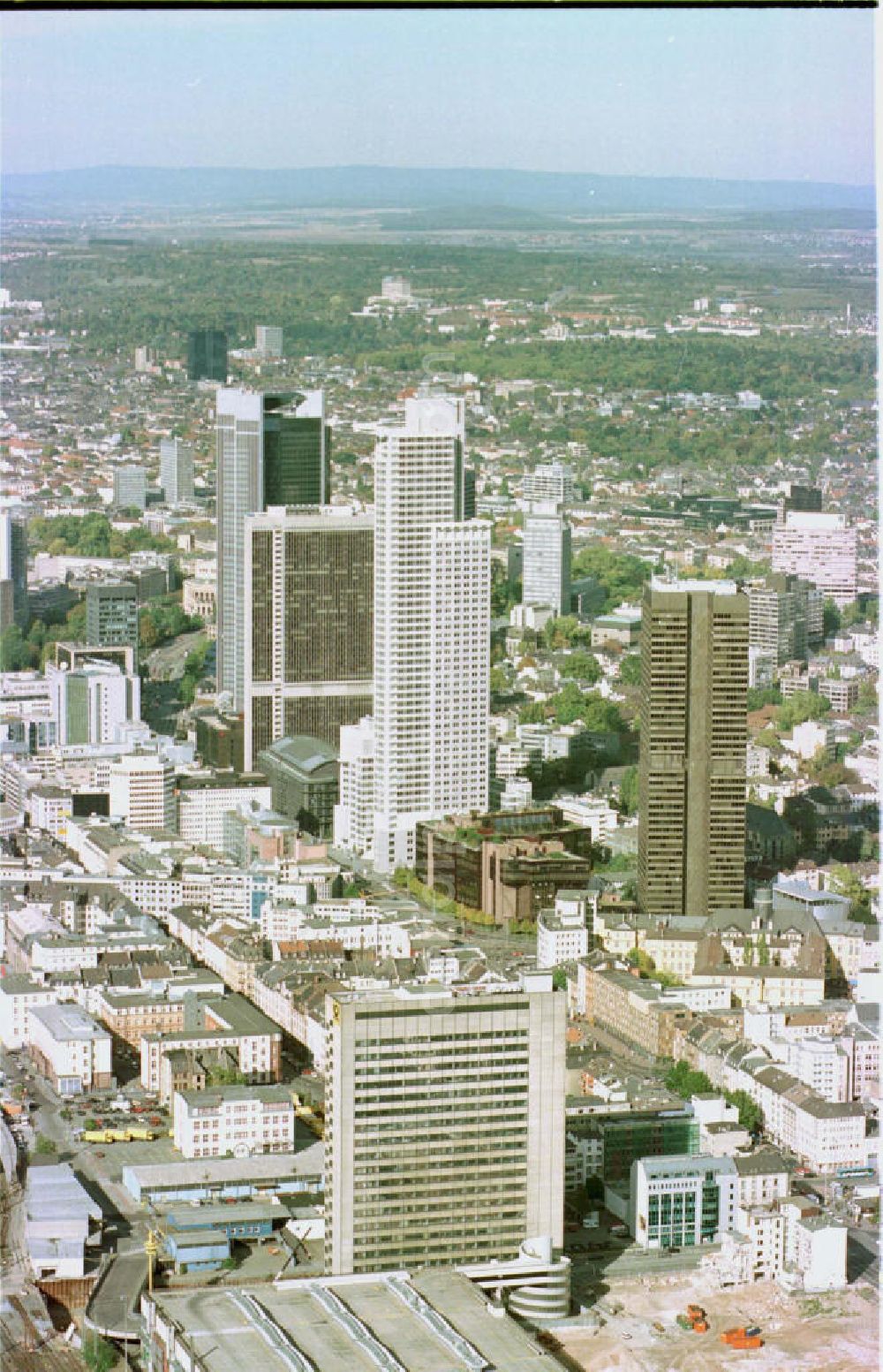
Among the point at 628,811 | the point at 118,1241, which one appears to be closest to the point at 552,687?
the point at 628,811

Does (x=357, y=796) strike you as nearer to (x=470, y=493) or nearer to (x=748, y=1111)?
(x=470, y=493)

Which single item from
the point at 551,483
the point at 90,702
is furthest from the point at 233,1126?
the point at 551,483

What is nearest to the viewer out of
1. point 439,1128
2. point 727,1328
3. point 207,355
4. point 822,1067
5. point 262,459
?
point 439,1128

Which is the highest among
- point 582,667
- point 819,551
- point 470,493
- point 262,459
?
point 262,459

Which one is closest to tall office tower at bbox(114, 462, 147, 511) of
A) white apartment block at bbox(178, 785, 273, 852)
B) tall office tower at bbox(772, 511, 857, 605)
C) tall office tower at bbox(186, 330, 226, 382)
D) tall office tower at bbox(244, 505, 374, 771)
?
tall office tower at bbox(186, 330, 226, 382)

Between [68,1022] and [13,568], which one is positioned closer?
[68,1022]

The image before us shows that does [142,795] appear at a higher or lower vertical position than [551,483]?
lower

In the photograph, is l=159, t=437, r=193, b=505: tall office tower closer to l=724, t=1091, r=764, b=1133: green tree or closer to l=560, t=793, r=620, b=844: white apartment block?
l=560, t=793, r=620, b=844: white apartment block

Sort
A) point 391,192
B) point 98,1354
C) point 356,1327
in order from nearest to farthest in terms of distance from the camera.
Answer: point 356,1327 → point 98,1354 → point 391,192
